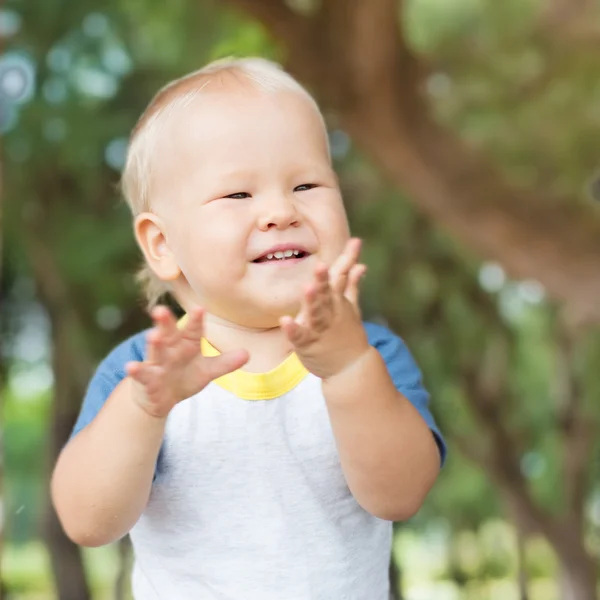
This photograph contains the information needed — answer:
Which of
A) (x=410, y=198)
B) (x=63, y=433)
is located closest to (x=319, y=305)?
(x=410, y=198)

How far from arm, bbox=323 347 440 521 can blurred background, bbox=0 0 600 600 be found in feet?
7.27

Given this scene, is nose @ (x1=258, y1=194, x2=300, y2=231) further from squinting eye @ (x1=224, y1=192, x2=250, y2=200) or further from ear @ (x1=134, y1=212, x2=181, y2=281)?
ear @ (x1=134, y1=212, x2=181, y2=281)

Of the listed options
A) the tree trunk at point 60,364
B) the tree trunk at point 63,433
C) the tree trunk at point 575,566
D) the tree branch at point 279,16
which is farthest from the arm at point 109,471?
the tree trunk at point 575,566

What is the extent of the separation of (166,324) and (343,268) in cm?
17

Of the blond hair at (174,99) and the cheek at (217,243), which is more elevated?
the blond hair at (174,99)

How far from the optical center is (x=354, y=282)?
0.93 m

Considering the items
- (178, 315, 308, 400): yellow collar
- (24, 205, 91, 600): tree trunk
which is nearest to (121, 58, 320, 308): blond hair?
(178, 315, 308, 400): yellow collar

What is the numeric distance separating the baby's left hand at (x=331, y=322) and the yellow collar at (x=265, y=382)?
0.14 meters

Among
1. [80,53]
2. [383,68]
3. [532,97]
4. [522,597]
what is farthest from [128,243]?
[522,597]

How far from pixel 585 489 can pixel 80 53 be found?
15.8 feet

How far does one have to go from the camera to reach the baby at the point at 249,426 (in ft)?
3.30

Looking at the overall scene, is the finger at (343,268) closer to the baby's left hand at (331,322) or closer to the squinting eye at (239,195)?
the baby's left hand at (331,322)

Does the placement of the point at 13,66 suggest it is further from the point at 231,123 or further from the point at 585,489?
the point at 585,489

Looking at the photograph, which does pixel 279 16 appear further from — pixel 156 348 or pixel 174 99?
pixel 156 348
